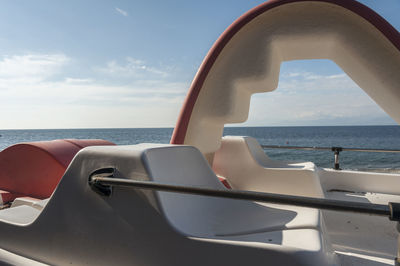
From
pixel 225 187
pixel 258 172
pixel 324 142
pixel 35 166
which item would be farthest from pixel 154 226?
pixel 324 142

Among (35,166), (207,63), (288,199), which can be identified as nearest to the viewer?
(288,199)

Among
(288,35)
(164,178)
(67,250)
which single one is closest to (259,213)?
(164,178)

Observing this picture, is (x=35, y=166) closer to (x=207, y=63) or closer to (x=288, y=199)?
(x=207, y=63)

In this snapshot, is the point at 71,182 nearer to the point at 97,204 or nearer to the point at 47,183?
the point at 97,204

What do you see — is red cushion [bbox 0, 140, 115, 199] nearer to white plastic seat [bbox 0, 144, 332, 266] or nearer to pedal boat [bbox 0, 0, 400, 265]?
pedal boat [bbox 0, 0, 400, 265]

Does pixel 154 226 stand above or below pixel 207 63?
below

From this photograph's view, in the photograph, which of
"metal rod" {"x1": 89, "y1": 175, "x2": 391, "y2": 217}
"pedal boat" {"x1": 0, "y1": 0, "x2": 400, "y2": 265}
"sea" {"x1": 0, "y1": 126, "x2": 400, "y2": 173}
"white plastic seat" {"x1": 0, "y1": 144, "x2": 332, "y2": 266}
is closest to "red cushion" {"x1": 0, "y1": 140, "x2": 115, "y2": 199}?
"pedal boat" {"x1": 0, "y1": 0, "x2": 400, "y2": 265}

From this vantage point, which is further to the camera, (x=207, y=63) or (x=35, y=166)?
(x=35, y=166)

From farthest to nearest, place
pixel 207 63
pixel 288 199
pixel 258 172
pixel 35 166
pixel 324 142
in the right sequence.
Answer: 1. pixel 324 142
2. pixel 258 172
3. pixel 35 166
4. pixel 207 63
5. pixel 288 199

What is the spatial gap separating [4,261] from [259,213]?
1920mm

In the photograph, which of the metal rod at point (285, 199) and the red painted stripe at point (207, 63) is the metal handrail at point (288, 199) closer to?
the metal rod at point (285, 199)

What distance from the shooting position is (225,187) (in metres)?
2.33

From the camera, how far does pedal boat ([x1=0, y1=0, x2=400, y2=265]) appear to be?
1.42m

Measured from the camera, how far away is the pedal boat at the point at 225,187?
56.1 inches
